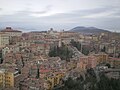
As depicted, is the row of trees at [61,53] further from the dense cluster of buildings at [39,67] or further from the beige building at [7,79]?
the beige building at [7,79]

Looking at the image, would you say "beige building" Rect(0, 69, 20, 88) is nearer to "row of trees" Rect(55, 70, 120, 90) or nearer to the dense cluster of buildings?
the dense cluster of buildings

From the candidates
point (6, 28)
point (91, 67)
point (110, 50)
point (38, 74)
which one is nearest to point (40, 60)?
A: point (38, 74)

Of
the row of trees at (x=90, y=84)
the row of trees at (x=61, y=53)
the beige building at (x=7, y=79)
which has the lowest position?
the row of trees at (x=90, y=84)

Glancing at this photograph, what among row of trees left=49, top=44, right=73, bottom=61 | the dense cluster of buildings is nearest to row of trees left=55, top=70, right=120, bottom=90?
the dense cluster of buildings

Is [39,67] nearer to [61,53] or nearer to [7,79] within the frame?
[7,79]

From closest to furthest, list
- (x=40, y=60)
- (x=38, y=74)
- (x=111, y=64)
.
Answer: (x=38, y=74) < (x=40, y=60) < (x=111, y=64)

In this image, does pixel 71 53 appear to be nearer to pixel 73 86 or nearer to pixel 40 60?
pixel 40 60

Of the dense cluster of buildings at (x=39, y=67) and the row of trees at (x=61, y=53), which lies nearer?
the dense cluster of buildings at (x=39, y=67)

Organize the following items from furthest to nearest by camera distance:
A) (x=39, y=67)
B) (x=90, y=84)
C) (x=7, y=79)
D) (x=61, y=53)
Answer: (x=61, y=53), (x=39, y=67), (x=90, y=84), (x=7, y=79)

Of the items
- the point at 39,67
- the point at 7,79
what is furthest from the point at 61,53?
the point at 7,79

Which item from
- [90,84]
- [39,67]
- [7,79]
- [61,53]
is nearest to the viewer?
[7,79]

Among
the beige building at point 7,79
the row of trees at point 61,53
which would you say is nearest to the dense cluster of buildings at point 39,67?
the beige building at point 7,79

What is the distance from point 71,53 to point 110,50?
2.42m

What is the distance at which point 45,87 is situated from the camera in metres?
5.35
